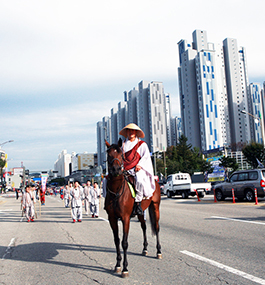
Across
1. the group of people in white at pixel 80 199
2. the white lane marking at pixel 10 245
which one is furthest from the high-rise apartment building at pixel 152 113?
the white lane marking at pixel 10 245

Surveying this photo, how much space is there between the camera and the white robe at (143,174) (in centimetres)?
618

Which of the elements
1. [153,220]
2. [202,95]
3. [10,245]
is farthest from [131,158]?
[202,95]

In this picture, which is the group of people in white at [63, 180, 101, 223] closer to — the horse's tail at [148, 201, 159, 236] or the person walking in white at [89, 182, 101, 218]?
the person walking in white at [89, 182, 101, 218]

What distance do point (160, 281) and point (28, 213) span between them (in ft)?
41.4

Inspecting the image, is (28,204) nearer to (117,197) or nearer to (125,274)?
(117,197)

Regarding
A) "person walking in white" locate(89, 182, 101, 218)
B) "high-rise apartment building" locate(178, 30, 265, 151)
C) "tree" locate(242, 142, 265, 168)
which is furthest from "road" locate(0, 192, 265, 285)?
"high-rise apartment building" locate(178, 30, 265, 151)

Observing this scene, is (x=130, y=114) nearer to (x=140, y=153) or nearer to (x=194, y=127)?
(x=194, y=127)

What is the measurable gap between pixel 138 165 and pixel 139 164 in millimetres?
135

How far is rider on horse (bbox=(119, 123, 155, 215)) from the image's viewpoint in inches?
243

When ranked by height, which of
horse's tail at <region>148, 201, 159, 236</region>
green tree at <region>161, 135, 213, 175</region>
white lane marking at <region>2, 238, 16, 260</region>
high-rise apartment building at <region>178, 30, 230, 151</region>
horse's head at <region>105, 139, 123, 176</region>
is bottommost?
white lane marking at <region>2, 238, 16, 260</region>

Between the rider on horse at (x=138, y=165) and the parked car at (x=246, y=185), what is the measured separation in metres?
14.7

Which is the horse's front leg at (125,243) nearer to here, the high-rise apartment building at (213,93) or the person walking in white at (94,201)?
the person walking in white at (94,201)

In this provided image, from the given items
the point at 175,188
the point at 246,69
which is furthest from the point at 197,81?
the point at 175,188

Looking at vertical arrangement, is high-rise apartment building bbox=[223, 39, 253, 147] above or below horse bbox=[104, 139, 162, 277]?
above
